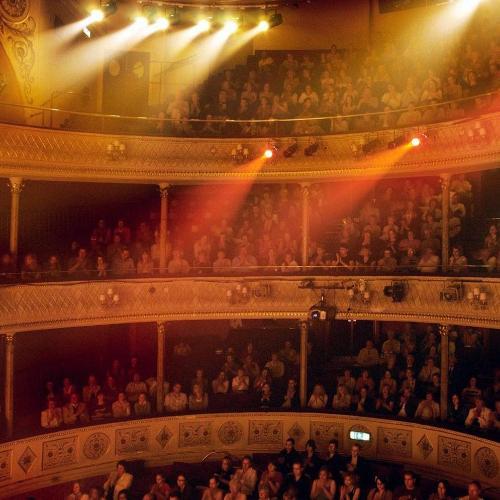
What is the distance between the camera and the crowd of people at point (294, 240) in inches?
562

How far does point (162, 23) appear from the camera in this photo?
1891 cm

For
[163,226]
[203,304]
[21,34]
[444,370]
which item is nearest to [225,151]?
[163,226]

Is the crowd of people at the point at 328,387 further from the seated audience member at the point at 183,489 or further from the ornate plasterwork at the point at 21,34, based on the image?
the ornate plasterwork at the point at 21,34

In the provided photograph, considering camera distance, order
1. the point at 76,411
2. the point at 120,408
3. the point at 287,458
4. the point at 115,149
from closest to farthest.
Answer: the point at 287,458 < the point at 76,411 < the point at 120,408 < the point at 115,149

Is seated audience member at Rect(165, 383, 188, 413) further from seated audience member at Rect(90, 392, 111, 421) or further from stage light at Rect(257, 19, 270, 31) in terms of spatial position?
stage light at Rect(257, 19, 270, 31)

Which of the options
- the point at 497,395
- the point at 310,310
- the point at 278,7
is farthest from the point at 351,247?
the point at 278,7

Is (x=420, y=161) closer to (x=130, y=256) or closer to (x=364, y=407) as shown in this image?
(x=364, y=407)

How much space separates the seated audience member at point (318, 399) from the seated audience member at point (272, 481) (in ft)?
9.19

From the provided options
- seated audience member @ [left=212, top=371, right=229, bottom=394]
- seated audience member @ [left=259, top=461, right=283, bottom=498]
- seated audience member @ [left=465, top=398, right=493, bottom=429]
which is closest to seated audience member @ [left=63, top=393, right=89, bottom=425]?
seated audience member @ [left=212, top=371, right=229, bottom=394]

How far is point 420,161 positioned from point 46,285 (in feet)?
29.5

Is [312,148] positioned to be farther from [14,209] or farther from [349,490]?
[349,490]

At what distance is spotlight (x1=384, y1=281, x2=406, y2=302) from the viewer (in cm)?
1417

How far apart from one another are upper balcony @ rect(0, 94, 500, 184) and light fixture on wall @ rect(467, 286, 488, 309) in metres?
2.76

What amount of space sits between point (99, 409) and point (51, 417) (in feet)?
4.11
